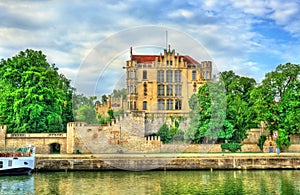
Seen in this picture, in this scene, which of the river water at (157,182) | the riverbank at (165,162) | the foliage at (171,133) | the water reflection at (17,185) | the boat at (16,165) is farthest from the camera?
the foliage at (171,133)

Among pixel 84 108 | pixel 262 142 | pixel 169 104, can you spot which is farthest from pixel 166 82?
pixel 84 108

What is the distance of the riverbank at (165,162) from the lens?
3781 cm

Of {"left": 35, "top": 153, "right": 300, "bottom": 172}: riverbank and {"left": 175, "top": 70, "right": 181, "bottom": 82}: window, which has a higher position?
{"left": 175, "top": 70, "right": 181, "bottom": 82}: window

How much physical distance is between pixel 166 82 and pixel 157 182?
2969cm

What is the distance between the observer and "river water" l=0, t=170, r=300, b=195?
27.7m

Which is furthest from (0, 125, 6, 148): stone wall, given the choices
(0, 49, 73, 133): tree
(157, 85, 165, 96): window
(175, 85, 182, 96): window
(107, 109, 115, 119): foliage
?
(175, 85, 182, 96): window

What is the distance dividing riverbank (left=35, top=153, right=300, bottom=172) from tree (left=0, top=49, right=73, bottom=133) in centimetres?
789

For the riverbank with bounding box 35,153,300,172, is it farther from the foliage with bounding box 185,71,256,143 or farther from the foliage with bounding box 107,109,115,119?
the foliage with bounding box 107,109,115,119

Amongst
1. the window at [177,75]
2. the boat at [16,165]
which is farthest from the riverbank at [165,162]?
the window at [177,75]

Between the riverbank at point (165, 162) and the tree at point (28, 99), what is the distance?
7.89 metres

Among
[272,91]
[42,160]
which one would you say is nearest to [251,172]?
[272,91]

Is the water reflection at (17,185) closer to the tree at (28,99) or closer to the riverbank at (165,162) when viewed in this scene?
the riverbank at (165,162)

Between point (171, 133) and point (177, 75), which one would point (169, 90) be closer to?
point (177, 75)

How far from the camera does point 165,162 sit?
38062 millimetres
